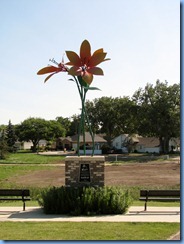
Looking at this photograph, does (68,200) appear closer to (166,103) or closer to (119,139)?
(166,103)

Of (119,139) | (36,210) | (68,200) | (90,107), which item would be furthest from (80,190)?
(119,139)

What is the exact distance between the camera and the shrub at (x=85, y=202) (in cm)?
1116

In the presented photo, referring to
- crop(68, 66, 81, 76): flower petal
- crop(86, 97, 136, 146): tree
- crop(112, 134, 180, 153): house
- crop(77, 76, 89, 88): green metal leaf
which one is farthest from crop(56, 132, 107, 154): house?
crop(68, 66, 81, 76): flower petal

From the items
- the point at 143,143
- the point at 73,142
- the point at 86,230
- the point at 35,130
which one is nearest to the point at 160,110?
the point at 143,143

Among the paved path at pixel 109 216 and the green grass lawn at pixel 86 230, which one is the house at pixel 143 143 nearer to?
the paved path at pixel 109 216

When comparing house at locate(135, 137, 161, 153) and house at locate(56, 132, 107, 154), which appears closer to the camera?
house at locate(56, 132, 107, 154)

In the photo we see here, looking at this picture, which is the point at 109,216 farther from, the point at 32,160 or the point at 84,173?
the point at 32,160

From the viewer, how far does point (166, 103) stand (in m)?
62.5

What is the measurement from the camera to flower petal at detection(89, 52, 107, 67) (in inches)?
489

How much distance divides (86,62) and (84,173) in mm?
3716

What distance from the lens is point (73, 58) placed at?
12.4m

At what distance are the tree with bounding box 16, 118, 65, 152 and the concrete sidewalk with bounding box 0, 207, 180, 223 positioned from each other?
260 ft

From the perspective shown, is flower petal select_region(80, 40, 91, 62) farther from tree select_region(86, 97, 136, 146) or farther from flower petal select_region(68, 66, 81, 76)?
tree select_region(86, 97, 136, 146)

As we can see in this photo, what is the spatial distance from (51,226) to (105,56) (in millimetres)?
6013
